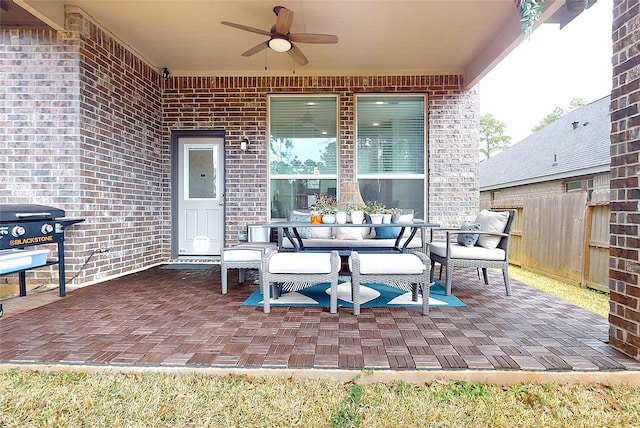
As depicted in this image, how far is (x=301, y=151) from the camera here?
5555 mm

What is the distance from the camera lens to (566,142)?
878 centimetres

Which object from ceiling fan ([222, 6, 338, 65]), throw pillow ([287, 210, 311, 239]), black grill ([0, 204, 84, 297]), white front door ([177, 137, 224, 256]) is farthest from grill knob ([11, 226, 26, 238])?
throw pillow ([287, 210, 311, 239])

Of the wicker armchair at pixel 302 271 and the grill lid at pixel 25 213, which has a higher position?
the grill lid at pixel 25 213

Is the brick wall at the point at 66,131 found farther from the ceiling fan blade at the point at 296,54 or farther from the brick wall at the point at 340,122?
the ceiling fan blade at the point at 296,54

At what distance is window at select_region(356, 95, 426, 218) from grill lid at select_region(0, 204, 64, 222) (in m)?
4.08

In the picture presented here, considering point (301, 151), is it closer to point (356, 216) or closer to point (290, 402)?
point (356, 216)

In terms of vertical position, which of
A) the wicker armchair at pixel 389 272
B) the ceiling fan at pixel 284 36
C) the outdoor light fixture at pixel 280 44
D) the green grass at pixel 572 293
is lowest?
the green grass at pixel 572 293

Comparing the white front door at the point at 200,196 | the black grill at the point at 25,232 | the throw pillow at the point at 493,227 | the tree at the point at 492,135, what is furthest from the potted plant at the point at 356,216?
the tree at the point at 492,135

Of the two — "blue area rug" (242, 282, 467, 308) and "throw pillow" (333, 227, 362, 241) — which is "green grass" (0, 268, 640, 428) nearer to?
"blue area rug" (242, 282, 467, 308)

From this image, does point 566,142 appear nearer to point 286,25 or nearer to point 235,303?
point 286,25

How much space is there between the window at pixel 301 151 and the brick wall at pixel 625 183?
12.4 ft

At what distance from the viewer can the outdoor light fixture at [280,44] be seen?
12.0ft

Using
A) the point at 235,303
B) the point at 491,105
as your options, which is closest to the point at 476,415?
the point at 235,303

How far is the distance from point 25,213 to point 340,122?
4.20 metres
